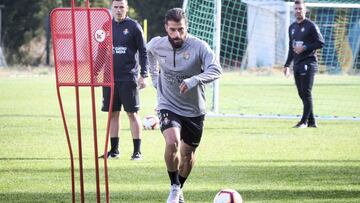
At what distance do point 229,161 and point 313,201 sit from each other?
11.0 feet

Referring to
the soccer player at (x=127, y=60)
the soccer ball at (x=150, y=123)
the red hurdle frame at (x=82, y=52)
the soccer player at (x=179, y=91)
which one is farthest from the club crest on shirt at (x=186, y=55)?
the soccer ball at (x=150, y=123)

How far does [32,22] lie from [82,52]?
4550 cm

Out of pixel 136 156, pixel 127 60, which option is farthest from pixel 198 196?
pixel 127 60

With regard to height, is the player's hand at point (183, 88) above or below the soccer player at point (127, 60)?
above

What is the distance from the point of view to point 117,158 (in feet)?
41.6

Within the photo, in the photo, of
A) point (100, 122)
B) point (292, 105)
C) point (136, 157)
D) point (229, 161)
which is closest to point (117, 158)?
point (136, 157)

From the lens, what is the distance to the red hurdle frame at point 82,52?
24.3 ft

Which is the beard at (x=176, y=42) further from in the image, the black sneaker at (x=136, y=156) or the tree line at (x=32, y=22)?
the tree line at (x=32, y=22)

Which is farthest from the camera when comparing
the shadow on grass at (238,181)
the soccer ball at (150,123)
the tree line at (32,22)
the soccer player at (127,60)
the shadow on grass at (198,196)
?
the tree line at (32,22)

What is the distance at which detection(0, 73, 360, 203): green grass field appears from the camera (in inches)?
383

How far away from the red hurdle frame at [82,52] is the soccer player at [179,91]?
1430 millimetres

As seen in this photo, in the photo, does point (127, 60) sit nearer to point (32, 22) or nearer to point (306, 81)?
point (306, 81)

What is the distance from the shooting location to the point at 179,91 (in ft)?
30.1

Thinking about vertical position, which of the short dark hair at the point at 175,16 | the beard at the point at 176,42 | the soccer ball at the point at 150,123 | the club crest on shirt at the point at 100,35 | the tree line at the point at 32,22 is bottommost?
the tree line at the point at 32,22
